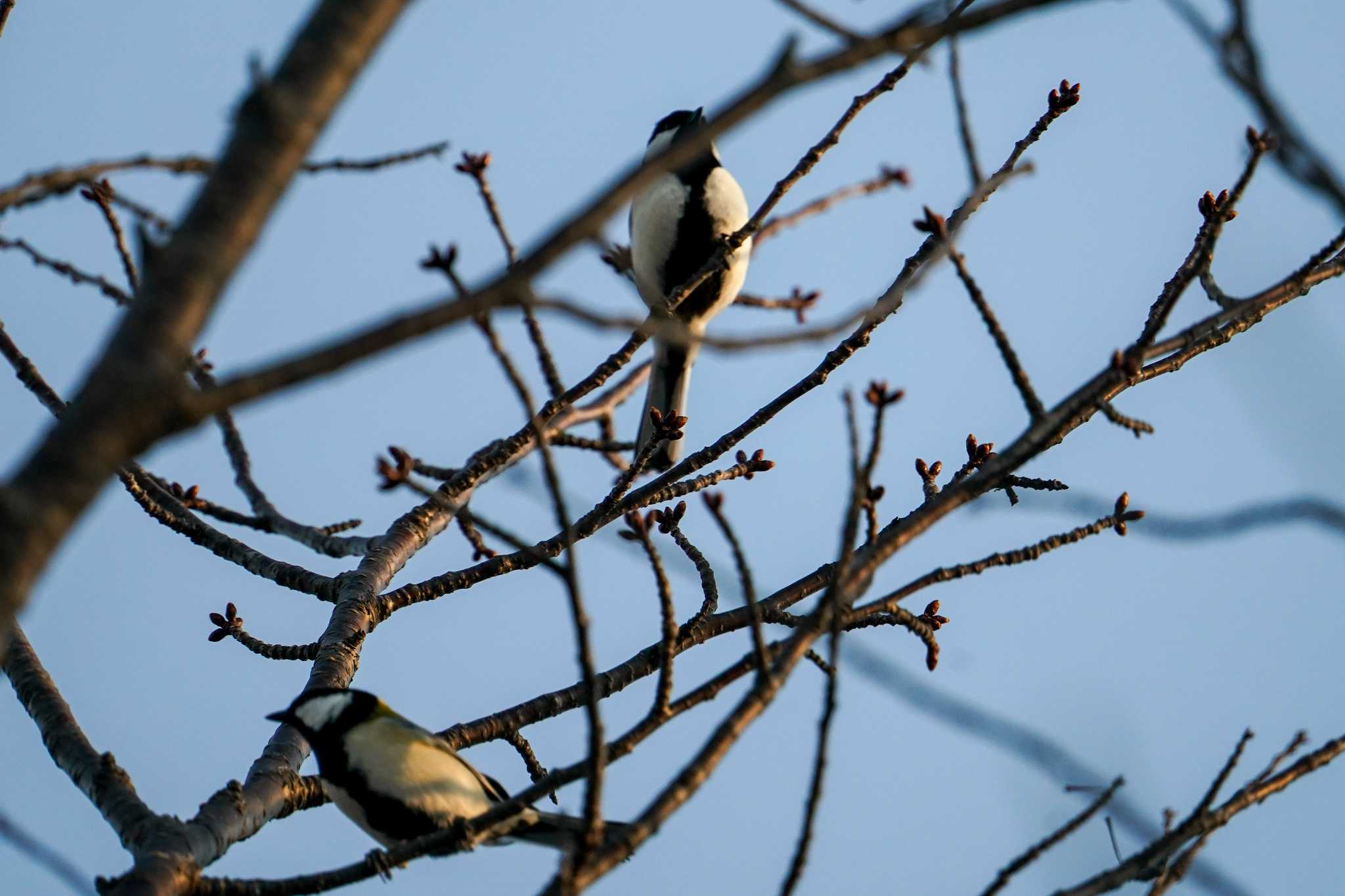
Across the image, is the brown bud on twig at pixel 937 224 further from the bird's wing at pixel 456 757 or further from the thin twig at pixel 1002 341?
the bird's wing at pixel 456 757

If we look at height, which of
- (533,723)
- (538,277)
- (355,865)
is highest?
(533,723)

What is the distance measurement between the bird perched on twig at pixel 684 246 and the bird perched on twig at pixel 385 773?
2.28 m

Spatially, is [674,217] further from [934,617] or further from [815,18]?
[815,18]

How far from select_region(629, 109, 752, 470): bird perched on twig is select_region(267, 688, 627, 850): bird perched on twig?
2.28m

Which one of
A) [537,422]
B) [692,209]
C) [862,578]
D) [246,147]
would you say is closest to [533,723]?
[862,578]

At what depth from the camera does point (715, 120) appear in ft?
4.82

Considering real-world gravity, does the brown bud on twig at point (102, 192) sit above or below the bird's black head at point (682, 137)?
below

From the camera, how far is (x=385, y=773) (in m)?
3.30

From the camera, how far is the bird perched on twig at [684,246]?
18.4ft

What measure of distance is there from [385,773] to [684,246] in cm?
301

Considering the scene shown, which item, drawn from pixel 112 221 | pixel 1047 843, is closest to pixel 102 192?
pixel 112 221

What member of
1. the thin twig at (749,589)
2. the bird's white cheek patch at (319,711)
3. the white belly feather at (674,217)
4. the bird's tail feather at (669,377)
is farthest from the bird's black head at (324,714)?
the white belly feather at (674,217)

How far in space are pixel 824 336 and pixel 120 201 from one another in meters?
1.74

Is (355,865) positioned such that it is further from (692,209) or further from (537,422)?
(692,209)
